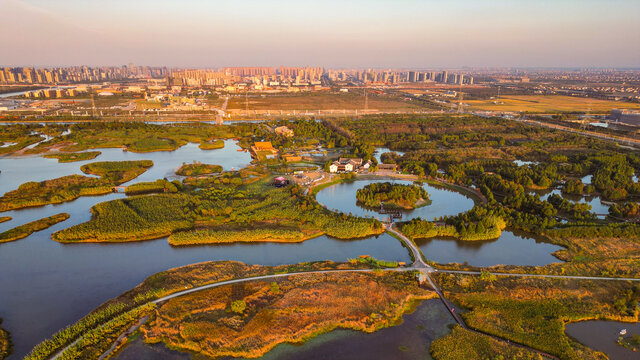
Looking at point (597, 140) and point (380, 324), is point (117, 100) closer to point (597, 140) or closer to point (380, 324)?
point (380, 324)

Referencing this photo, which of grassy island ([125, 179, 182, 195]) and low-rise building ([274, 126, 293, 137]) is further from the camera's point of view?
low-rise building ([274, 126, 293, 137])

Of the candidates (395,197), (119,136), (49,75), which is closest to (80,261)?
(395,197)

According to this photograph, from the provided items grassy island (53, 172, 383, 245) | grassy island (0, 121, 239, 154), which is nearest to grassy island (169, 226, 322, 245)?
grassy island (53, 172, 383, 245)

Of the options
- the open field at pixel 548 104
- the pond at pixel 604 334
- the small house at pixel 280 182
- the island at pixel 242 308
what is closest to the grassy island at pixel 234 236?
the island at pixel 242 308

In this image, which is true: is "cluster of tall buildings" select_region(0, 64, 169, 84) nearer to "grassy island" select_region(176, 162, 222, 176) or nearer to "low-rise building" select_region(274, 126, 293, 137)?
"low-rise building" select_region(274, 126, 293, 137)

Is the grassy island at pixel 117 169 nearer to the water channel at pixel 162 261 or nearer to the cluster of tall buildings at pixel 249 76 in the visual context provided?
the water channel at pixel 162 261
